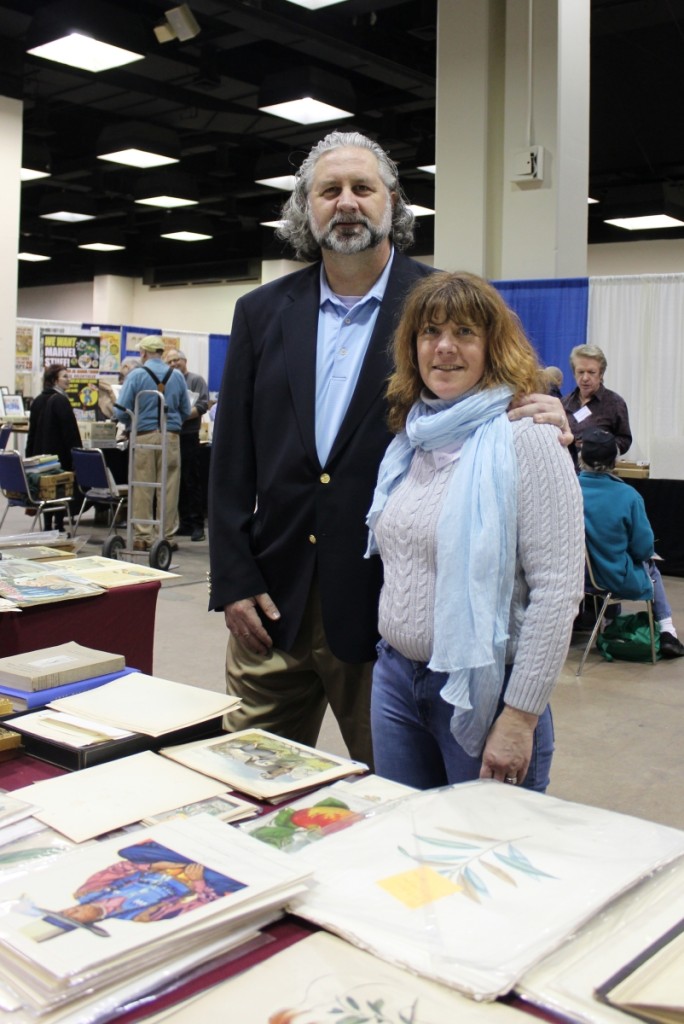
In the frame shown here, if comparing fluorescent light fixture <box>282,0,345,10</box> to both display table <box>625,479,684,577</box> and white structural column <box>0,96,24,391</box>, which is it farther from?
display table <box>625,479,684,577</box>

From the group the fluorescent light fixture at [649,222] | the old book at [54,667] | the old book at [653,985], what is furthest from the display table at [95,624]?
the fluorescent light fixture at [649,222]

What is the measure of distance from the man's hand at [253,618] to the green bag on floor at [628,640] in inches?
130

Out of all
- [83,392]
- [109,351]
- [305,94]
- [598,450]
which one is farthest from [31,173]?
[598,450]

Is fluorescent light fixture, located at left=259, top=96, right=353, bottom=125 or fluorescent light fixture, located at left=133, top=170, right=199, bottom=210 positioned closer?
fluorescent light fixture, located at left=259, top=96, right=353, bottom=125

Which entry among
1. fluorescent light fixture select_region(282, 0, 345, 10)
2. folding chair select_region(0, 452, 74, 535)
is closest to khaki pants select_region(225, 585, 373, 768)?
folding chair select_region(0, 452, 74, 535)

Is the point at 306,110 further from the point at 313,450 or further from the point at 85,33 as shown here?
the point at 313,450

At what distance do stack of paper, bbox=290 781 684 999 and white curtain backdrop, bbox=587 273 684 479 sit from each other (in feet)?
20.7

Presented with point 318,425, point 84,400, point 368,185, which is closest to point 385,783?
point 318,425

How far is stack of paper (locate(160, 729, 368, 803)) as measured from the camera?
1146mm

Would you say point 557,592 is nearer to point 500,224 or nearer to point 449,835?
point 449,835

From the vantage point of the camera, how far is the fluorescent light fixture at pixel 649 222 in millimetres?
11578

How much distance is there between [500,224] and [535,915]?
614 centimetres

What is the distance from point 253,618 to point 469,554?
534 millimetres

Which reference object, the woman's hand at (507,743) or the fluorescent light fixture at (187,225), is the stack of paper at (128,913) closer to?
the woman's hand at (507,743)
